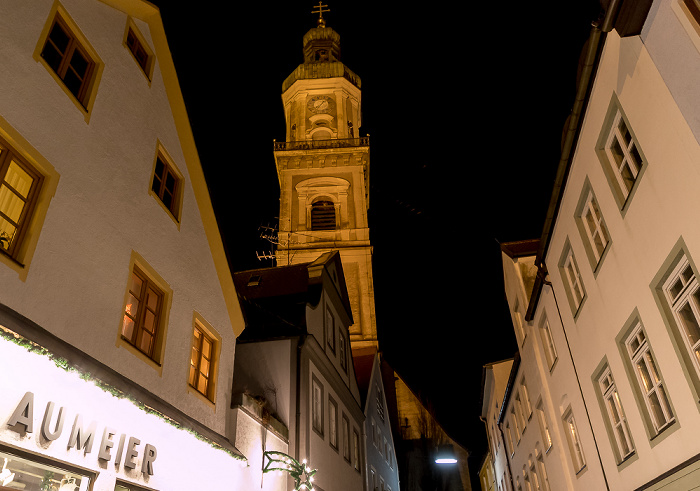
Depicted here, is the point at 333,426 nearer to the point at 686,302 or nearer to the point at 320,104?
the point at 686,302

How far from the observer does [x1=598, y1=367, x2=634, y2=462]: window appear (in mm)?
10227

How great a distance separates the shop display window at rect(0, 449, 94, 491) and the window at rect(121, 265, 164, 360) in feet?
6.15

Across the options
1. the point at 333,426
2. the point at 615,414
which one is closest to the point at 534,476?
the point at 333,426

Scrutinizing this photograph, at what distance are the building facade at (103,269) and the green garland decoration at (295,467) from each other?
1.33 meters

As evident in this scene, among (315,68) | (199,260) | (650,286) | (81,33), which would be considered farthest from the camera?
(315,68)

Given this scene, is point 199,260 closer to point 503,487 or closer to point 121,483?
point 121,483

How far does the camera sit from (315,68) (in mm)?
48281

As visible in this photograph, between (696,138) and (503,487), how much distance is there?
25742mm

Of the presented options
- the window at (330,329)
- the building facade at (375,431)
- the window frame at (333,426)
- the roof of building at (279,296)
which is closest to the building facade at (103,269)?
the roof of building at (279,296)

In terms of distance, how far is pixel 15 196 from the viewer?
584cm

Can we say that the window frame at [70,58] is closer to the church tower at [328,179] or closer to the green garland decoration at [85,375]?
the green garland decoration at [85,375]

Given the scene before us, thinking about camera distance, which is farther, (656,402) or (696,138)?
(656,402)

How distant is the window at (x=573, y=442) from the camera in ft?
44.8

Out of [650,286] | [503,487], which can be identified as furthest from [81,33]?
[503,487]
